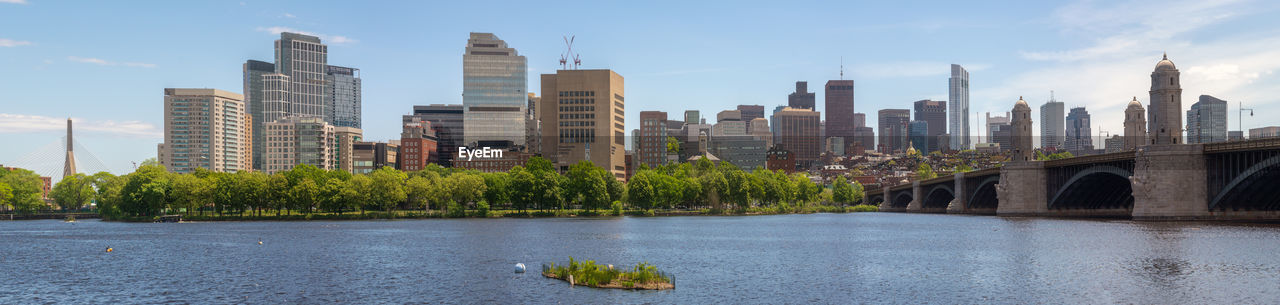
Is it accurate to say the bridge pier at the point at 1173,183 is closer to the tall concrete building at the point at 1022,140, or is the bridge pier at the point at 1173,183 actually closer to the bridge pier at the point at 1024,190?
the bridge pier at the point at 1024,190

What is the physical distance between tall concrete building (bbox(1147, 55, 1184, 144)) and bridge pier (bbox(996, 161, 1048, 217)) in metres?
39.8

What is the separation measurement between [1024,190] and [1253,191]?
56.0 metres

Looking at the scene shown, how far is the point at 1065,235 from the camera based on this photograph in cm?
11338

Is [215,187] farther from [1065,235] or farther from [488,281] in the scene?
[1065,235]

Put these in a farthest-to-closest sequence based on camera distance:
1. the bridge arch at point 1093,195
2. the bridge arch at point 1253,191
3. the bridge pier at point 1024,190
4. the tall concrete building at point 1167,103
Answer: the bridge pier at point 1024,190, the bridge arch at point 1093,195, the tall concrete building at point 1167,103, the bridge arch at point 1253,191

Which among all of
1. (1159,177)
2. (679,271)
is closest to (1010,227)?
(1159,177)

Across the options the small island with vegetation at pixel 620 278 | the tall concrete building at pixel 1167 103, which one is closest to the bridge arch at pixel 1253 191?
the tall concrete building at pixel 1167 103

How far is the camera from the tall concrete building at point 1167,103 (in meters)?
132

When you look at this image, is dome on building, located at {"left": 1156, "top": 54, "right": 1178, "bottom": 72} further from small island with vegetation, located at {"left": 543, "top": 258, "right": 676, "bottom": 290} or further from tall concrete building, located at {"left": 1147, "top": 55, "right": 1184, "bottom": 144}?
small island with vegetation, located at {"left": 543, "top": 258, "right": 676, "bottom": 290}

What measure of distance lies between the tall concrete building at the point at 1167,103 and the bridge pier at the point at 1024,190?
1566 inches

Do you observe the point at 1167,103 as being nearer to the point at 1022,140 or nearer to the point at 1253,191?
the point at 1253,191

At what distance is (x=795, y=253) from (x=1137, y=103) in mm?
124512

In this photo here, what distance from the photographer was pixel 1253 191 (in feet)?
397

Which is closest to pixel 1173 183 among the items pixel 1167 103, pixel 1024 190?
pixel 1167 103
